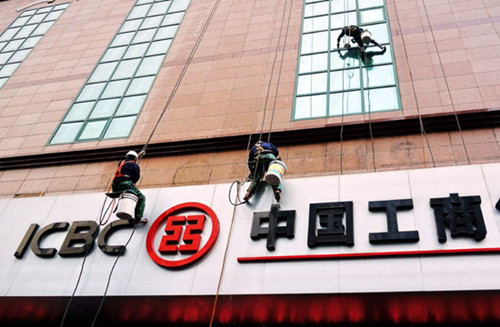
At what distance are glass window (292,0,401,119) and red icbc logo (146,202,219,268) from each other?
3.65 m

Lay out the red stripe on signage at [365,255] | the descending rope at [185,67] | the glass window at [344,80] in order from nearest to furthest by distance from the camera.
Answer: the red stripe on signage at [365,255] → the glass window at [344,80] → the descending rope at [185,67]

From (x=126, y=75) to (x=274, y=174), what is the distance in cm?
801

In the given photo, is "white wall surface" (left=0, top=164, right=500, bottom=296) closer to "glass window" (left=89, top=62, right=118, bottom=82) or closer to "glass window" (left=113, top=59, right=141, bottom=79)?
"glass window" (left=113, top=59, right=141, bottom=79)

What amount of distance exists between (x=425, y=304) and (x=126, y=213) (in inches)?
186

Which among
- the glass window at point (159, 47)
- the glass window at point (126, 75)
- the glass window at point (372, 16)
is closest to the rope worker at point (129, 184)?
the glass window at point (126, 75)

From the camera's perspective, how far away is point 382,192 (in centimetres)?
617

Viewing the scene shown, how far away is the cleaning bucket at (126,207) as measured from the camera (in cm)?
651

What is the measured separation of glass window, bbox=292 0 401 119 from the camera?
9.07 meters

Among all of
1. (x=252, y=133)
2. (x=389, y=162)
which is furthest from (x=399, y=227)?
(x=252, y=133)

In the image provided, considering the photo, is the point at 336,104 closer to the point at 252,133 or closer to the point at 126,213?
the point at 252,133

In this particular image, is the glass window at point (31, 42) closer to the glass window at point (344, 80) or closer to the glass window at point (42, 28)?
the glass window at point (42, 28)

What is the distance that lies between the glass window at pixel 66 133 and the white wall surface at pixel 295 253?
3712 millimetres

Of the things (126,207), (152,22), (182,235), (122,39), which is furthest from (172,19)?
(182,235)

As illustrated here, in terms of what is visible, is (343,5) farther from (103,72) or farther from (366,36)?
(103,72)
